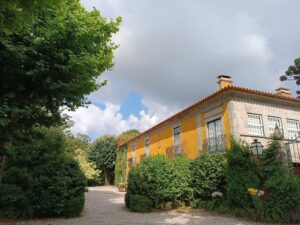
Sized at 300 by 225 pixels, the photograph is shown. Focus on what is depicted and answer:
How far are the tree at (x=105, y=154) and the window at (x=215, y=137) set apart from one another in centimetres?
2179

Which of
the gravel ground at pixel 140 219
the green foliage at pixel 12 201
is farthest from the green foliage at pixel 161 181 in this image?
the green foliage at pixel 12 201

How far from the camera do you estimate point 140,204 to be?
45.9 ft

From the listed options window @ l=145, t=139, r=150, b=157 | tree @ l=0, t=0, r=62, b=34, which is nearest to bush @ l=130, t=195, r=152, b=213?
window @ l=145, t=139, r=150, b=157

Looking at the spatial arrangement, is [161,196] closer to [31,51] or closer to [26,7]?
[31,51]

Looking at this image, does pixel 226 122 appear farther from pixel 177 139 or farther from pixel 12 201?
pixel 12 201

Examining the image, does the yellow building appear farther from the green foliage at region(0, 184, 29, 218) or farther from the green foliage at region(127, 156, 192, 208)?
the green foliage at region(0, 184, 29, 218)

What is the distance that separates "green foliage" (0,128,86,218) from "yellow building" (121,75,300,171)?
24.3 feet

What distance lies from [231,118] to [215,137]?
1761mm

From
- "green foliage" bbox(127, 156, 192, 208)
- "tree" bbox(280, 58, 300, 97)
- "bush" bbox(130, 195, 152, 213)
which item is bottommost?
"bush" bbox(130, 195, 152, 213)

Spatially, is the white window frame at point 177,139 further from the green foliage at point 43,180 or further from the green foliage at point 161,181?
the green foliage at point 43,180

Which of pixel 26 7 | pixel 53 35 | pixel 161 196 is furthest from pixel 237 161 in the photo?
pixel 26 7

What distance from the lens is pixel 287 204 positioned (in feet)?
35.7

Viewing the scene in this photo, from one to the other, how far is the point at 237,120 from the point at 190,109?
4046 mm

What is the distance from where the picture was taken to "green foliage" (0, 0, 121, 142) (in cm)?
720
